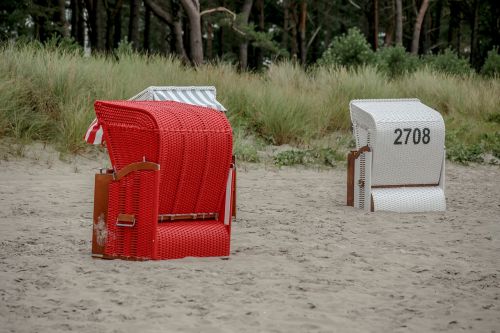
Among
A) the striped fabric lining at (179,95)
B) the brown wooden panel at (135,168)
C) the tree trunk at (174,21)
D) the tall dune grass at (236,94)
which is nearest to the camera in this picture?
the brown wooden panel at (135,168)

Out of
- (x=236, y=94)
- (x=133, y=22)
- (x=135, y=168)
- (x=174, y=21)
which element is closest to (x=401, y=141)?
(x=135, y=168)

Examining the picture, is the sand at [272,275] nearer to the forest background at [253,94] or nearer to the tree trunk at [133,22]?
the forest background at [253,94]

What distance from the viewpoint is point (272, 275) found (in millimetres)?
5645

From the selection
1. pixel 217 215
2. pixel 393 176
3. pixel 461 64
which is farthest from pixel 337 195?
pixel 461 64

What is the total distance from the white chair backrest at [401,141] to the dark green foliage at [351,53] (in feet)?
42.1

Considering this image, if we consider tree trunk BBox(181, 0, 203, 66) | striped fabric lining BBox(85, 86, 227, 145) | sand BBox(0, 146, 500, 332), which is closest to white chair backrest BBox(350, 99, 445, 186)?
sand BBox(0, 146, 500, 332)

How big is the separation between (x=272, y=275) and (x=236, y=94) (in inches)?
339

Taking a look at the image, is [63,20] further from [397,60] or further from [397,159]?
[397,159]

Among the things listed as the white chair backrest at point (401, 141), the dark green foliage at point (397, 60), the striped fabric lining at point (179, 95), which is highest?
the striped fabric lining at point (179, 95)

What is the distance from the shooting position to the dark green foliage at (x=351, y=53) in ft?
70.3

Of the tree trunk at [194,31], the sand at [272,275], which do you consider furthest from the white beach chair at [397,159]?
the tree trunk at [194,31]

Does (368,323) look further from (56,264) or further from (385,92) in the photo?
(385,92)

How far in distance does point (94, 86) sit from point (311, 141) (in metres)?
3.29

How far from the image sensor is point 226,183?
6.16 m
